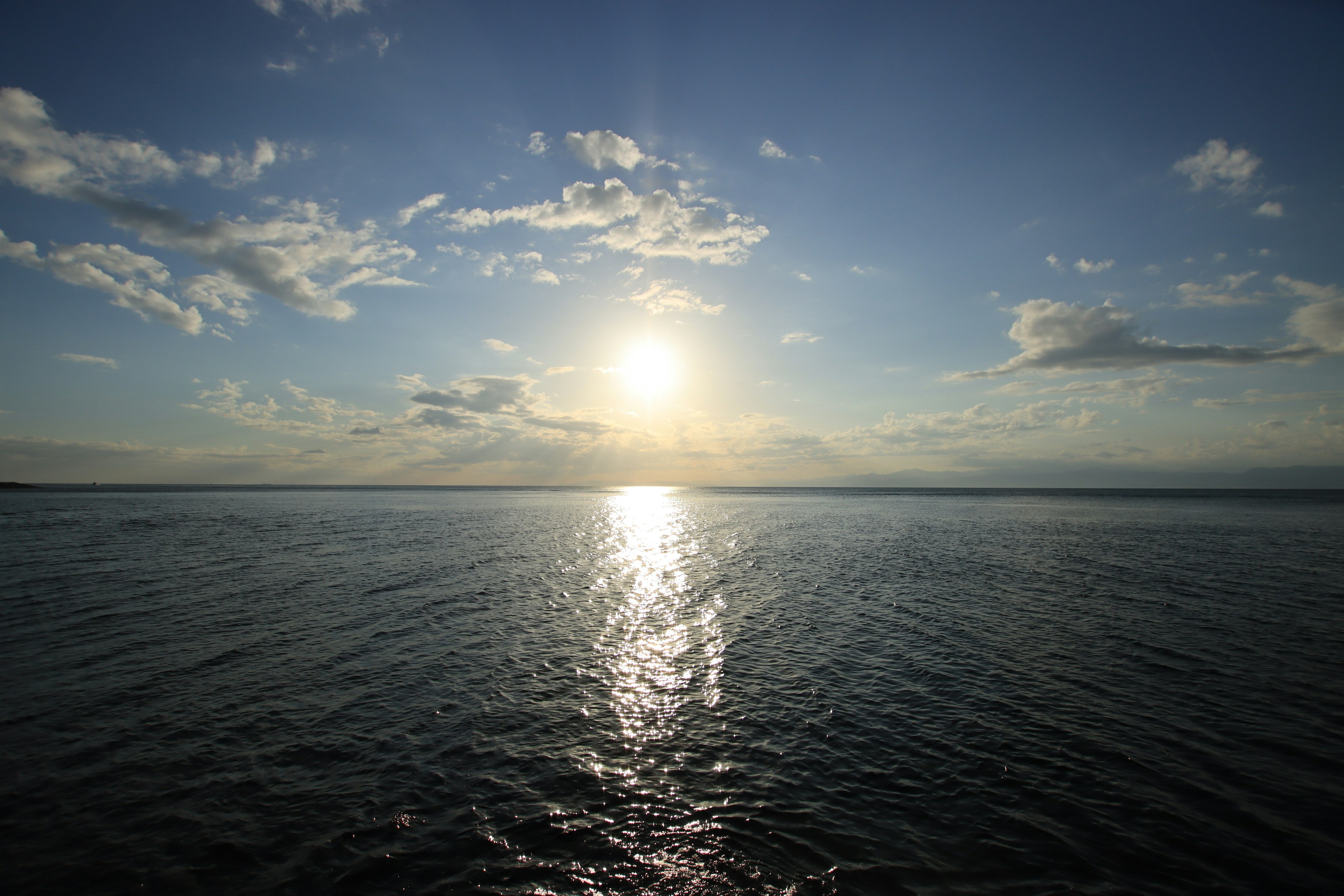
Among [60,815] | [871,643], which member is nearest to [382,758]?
[60,815]

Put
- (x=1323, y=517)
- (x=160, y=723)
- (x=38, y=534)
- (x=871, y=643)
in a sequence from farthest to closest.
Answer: (x=1323, y=517)
(x=38, y=534)
(x=871, y=643)
(x=160, y=723)

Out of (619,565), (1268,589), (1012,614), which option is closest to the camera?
(1012,614)

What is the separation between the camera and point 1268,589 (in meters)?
35.2

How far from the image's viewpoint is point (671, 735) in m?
16.2

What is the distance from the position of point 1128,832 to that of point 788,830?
23.9ft

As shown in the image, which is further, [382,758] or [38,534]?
[38,534]

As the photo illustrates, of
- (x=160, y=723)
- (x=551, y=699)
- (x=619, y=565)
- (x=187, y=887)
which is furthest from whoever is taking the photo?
(x=619, y=565)

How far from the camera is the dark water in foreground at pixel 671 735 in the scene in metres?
10.6

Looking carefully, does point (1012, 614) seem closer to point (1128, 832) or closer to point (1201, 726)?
point (1201, 726)

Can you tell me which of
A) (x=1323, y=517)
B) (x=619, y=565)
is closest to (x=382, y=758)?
(x=619, y=565)

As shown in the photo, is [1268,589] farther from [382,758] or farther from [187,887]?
[187,887]

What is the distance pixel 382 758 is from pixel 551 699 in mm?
5583

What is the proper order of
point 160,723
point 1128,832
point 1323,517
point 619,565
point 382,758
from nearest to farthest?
point 1128,832 < point 382,758 < point 160,723 < point 619,565 < point 1323,517

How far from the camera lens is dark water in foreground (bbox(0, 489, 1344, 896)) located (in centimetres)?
1062
